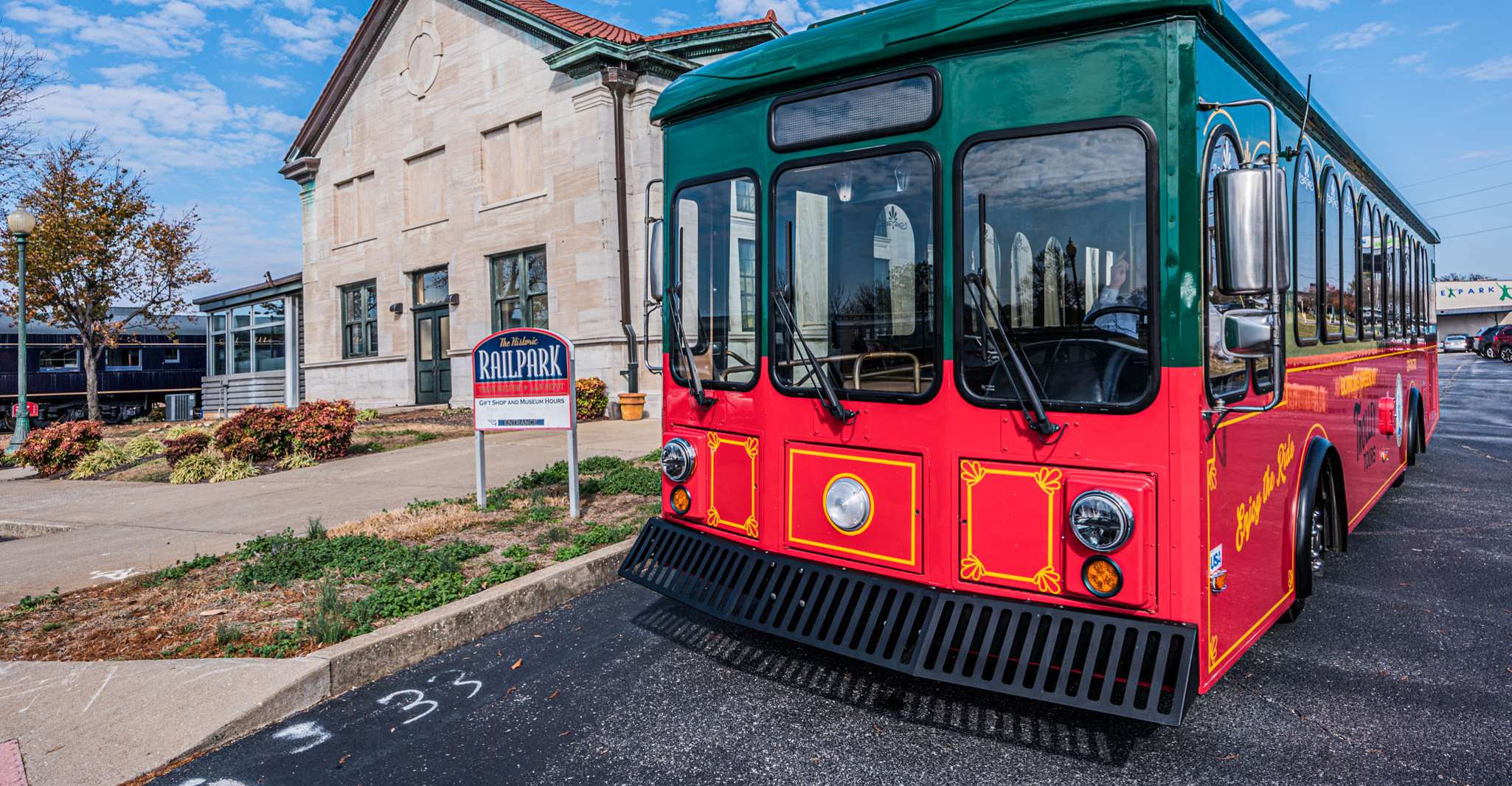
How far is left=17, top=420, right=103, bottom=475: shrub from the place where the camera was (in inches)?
492

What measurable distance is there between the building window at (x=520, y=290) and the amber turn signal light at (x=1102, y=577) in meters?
16.6

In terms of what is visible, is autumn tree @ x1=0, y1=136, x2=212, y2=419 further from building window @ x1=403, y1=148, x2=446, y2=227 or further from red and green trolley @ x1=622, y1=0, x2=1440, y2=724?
red and green trolley @ x1=622, y1=0, x2=1440, y2=724

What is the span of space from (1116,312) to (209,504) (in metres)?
9.23

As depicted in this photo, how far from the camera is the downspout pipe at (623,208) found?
1708cm

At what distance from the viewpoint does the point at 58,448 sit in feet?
41.0

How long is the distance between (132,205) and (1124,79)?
86.9ft

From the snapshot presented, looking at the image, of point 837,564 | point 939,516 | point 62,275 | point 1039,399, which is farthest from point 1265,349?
point 62,275

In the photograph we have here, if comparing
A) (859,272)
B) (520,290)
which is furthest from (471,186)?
(859,272)

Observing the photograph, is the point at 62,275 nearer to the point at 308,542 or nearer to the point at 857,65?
the point at 308,542

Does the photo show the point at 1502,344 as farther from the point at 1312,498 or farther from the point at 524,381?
the point at 524,381

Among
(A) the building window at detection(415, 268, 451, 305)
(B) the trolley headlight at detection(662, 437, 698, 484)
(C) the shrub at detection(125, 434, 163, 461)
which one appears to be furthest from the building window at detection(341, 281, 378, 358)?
(B) the trolley headlight at detection(662, 437, 698, 484)

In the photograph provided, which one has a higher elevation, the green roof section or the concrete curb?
the green roof section

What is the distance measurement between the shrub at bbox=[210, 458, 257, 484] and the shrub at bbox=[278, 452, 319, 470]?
0.36 meters

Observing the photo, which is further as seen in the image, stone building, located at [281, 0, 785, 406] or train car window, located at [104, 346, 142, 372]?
train car window, located at [104, 346, 142, 372]
